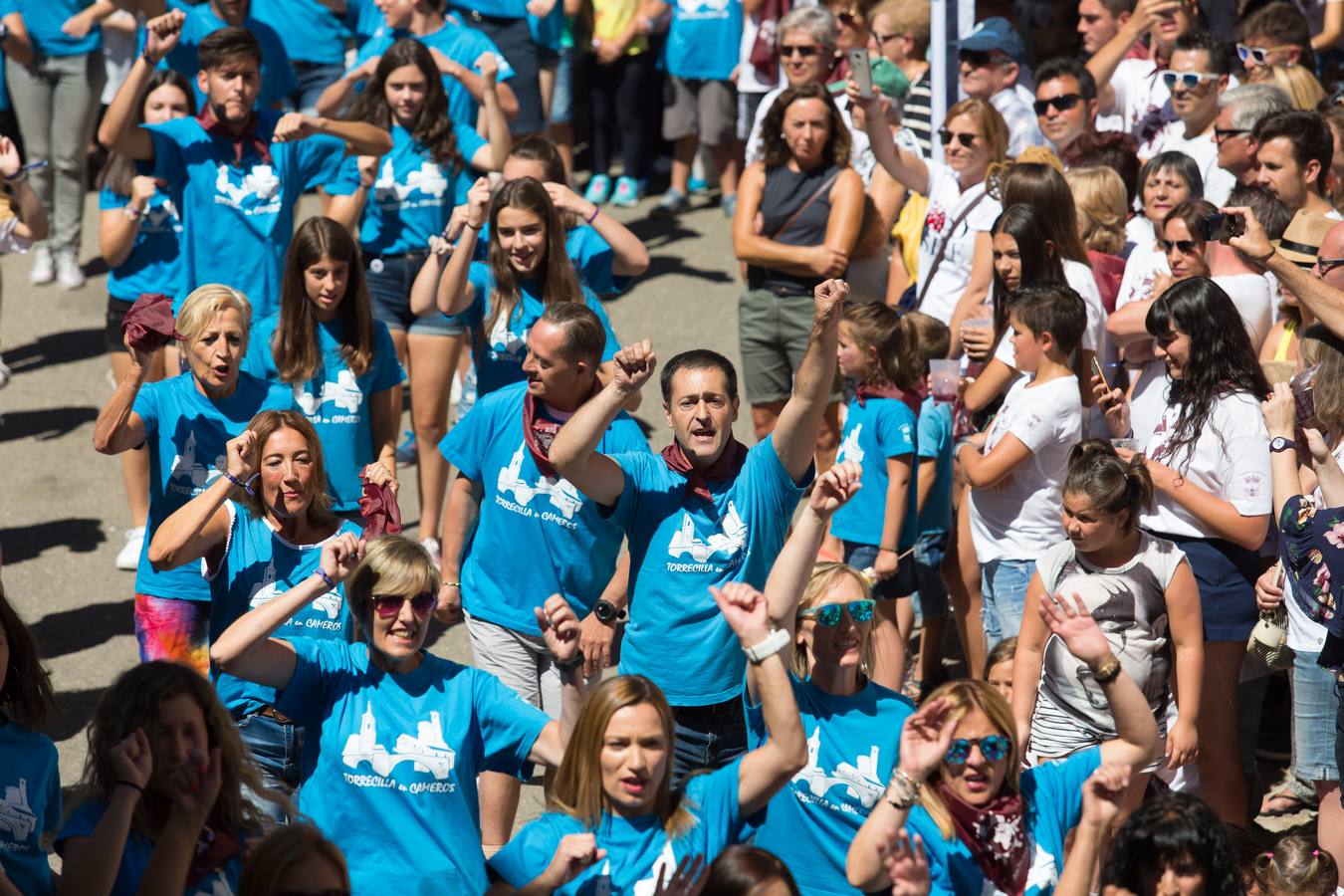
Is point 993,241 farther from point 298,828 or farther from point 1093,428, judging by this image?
point 298,828

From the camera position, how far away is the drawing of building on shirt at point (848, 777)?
4.06 metres

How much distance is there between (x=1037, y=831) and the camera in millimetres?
3893

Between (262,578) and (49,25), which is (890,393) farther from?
(49,25)

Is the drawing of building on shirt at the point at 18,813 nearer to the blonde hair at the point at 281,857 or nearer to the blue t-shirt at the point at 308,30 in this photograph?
the blonde hair at the point at 281,857

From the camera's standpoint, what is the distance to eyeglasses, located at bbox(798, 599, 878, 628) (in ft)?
13.4

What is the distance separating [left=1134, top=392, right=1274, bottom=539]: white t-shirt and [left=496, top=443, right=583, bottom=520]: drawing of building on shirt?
1.87 metres

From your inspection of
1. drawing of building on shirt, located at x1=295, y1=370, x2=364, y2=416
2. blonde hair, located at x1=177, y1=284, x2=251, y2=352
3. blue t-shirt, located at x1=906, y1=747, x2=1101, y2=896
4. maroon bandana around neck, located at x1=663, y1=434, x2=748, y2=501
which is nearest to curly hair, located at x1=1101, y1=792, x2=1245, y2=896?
blue t-shirt, located at x1=906, y1=747, x2=1101, y2=896

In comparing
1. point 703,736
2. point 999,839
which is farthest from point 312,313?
point 999,839

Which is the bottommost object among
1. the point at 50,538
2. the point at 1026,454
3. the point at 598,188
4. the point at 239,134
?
the point at 50,538

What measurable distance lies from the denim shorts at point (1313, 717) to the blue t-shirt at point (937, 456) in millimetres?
1701

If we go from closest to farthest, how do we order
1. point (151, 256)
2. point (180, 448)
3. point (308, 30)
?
point (180, 448) → point (151, 256) → point (308, 30)

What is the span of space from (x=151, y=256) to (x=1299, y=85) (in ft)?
18.0

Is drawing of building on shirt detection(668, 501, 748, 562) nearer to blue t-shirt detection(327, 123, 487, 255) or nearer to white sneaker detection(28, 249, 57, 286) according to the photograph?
blue t-shirt detection(327, 123, 487, 255)

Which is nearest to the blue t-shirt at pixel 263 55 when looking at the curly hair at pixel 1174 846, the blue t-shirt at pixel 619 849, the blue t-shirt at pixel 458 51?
the blue t-shirt at pixel 458 51
